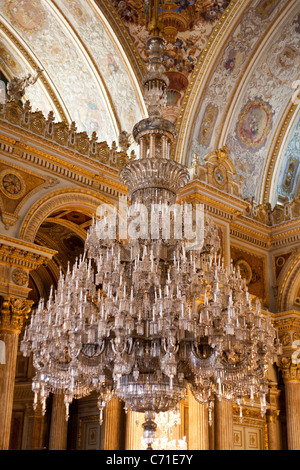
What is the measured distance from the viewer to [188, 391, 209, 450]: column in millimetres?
9930

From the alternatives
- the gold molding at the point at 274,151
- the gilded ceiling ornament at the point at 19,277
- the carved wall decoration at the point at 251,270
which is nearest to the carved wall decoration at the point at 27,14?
the gilded ceiling ornament at the point at 19,277

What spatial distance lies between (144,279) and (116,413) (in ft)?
15.6

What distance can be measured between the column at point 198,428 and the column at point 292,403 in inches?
112

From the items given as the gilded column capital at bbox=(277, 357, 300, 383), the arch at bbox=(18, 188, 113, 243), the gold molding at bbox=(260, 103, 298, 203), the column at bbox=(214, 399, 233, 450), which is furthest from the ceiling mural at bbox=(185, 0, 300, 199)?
the column at bbox=(214, 399, 233, 450)

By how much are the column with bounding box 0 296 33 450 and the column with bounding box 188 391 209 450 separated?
3024 millimetres

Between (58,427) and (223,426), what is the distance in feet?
10.2

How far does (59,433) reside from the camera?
11.5 metres

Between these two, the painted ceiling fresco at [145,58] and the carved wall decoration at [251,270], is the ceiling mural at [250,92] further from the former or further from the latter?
the carved wall decoration at [251,270]

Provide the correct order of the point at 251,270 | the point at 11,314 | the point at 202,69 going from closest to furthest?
the point at 11,314 → the point at 202,69 → the point at 251,270

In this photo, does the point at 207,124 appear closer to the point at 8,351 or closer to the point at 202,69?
the point at 202,69

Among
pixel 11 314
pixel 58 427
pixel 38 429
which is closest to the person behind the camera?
pixel 11 314

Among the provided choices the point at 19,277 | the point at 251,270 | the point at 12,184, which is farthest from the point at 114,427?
the point at 251,270

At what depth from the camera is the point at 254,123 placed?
44.8 ft

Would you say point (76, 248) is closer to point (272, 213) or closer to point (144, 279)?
point (272, 213)
